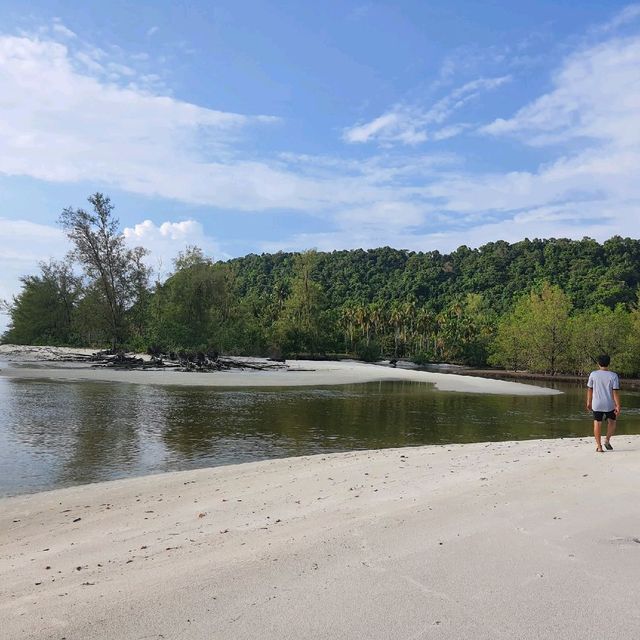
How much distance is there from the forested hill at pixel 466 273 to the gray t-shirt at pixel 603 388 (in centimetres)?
9202

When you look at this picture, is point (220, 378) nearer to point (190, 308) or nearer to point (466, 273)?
point (190, 308)

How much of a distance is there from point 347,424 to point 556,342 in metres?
58.0

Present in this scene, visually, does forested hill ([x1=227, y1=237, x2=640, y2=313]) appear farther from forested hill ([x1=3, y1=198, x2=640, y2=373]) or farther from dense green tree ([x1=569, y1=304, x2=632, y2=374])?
dense green tree ([x1=569, y1=304, x2=632, y2=374])

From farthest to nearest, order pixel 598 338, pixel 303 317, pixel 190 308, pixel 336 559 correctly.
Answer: pixel 303 317, pixel 598 338, pixel 190 308, pixel 336 559

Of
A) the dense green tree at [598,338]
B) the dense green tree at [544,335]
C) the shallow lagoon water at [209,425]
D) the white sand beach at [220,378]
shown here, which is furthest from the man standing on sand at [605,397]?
the dense green tree at [544,335]

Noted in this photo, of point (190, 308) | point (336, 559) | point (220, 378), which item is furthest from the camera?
point (190, 308)

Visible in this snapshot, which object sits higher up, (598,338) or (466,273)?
(466,273)

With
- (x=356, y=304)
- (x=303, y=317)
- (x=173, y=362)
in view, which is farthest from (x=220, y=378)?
(x=356, y=304)

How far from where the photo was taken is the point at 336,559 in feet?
14.8

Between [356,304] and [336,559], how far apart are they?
113363 millimetres

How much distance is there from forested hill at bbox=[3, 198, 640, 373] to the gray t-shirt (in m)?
45.6

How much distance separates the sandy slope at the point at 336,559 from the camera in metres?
3.41

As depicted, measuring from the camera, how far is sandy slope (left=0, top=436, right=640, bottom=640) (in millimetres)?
3412

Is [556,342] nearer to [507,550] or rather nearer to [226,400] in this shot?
[226,400]
